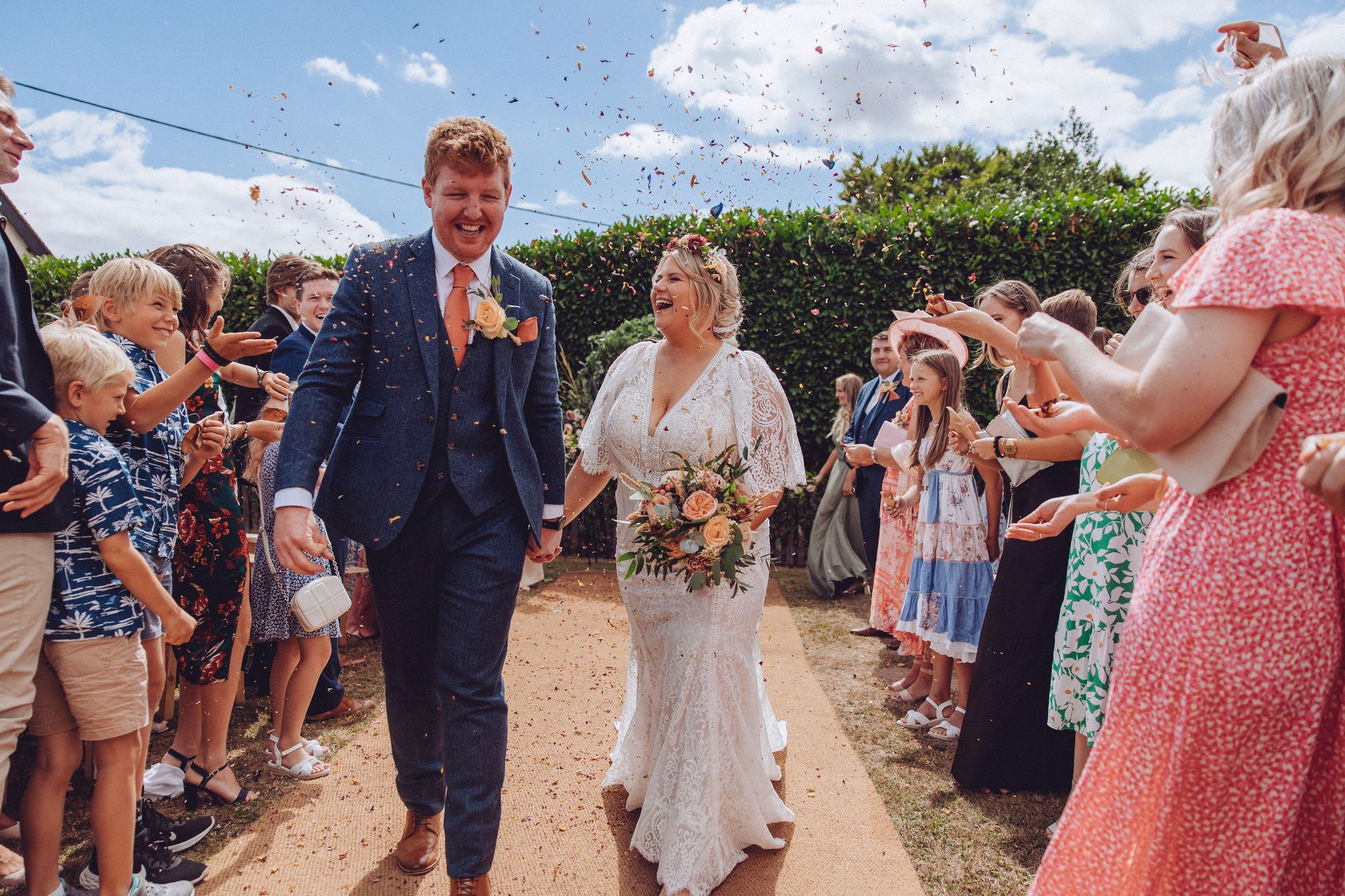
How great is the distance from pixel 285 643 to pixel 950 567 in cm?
371

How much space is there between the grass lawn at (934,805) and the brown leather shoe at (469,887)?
167 centimetres

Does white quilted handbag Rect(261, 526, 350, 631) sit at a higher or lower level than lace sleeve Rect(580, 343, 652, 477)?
lower

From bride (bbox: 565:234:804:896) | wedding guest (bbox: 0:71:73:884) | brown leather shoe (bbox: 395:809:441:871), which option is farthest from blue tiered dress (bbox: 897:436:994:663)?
wedding guest (bbox: 0:71:73:884)

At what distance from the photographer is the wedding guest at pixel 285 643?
3.87m

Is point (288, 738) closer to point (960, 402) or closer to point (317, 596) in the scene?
point (317, 596)

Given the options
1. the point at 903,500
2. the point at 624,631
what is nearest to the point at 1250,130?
the point at 903,500

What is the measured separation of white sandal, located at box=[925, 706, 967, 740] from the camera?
14.7ft

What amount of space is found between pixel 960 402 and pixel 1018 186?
25389 millimetres

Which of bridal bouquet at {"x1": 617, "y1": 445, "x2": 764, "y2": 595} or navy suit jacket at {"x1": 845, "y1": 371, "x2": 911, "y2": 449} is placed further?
navy suit jacket at {"x1": 845, "y1": 371, "x2": 911, "y2": 449}

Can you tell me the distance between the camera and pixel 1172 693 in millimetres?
1531

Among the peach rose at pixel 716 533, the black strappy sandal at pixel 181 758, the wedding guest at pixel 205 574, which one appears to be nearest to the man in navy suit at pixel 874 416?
the peach rose at pixel 716 533

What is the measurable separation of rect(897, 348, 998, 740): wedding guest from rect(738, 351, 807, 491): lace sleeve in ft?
4.96

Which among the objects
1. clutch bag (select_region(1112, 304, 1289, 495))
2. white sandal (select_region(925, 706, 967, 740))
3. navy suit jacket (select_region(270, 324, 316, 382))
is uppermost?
clutch bag (select_region(1112, 304, 1289, 495))

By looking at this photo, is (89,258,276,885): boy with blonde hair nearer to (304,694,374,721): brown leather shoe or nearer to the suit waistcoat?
the suit waistcoat
